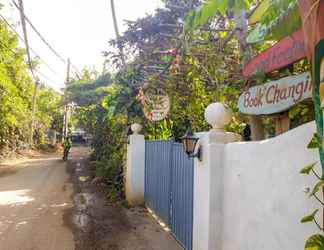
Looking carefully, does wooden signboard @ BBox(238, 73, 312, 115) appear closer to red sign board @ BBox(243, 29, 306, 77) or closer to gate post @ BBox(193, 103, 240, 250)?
red sign board @ BBox(243, 29, 306, 77)

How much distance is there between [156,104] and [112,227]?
8.36 ft

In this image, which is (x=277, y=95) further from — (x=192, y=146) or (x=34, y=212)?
(x=34, y=212)

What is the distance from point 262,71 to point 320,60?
64.4 inches

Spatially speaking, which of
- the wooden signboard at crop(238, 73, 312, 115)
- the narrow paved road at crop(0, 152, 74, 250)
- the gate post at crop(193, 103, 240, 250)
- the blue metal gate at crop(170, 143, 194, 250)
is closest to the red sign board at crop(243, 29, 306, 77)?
the wooden signboard at crop(238, 73, 312, 115)

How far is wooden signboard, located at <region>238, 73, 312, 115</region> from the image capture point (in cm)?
263

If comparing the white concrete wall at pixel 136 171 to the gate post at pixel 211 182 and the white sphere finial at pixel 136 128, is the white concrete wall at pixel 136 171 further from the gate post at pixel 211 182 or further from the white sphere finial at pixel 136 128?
the gate post at pixel 211 182

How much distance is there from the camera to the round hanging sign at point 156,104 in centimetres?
645

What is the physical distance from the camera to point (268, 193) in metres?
2.66

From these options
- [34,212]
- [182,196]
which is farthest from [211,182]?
[34,212]

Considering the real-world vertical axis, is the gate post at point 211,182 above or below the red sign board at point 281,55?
below

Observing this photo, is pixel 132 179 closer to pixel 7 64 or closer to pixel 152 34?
pixel 152 34

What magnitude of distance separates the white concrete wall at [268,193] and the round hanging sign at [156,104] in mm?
3031

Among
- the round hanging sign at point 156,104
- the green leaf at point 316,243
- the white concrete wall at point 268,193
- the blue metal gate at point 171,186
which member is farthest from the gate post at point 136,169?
the green leaf at point 316,243

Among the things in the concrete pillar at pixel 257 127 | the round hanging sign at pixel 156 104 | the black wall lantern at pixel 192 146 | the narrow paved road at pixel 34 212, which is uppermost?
the round hanging sign at pixel 156 104
